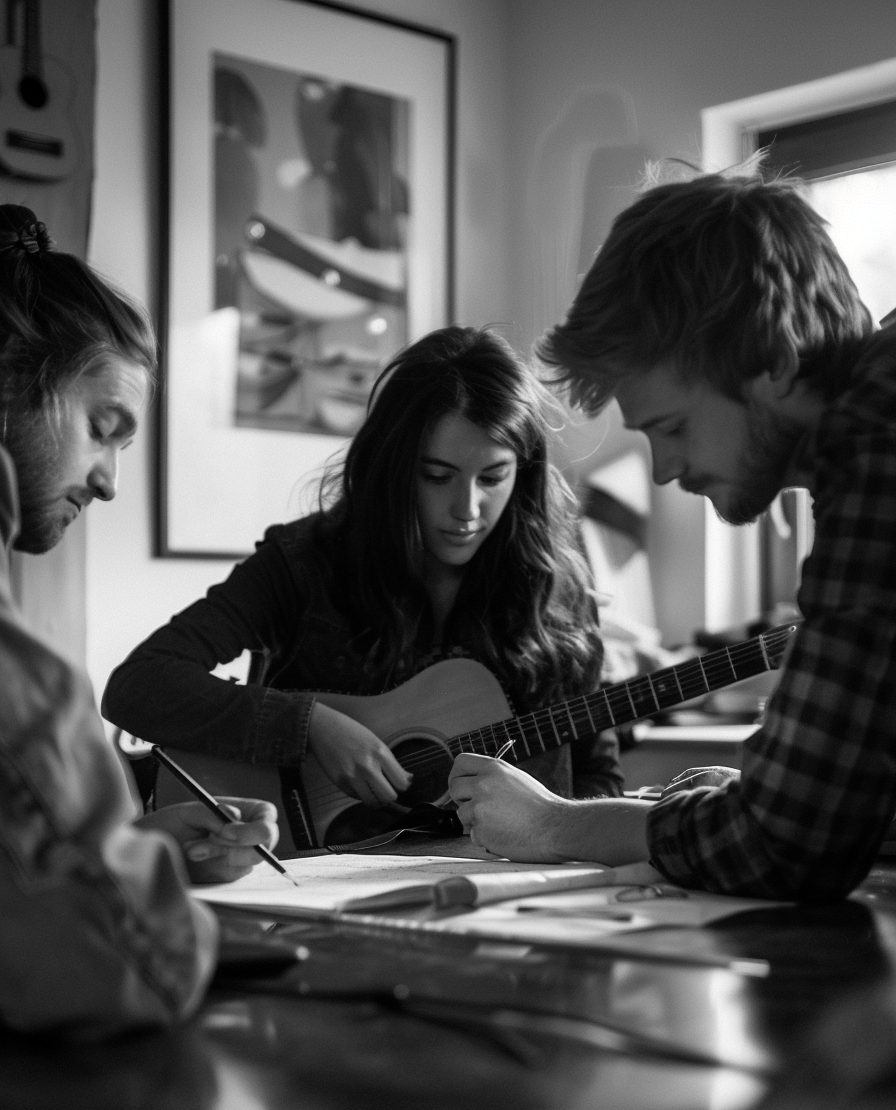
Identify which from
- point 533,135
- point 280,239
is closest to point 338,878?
point 280,239

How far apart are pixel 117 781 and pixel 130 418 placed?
944 mm

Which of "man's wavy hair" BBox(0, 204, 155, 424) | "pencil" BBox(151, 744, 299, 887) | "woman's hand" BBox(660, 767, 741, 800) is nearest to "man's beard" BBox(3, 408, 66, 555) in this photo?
"man's wavy hair" BBox(0, 204, 155, 424)

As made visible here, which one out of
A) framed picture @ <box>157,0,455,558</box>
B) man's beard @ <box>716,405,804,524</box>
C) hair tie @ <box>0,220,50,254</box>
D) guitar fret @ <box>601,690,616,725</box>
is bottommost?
guitar fret @ <box>601,690,616,725</box>

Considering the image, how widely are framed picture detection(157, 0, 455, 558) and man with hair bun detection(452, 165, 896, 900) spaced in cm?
177

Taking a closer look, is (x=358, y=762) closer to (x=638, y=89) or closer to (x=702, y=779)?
(x=702, y=779)

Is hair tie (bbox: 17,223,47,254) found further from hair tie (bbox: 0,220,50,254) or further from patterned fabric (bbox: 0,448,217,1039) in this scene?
patterned fabric (bbox: 0,448,217,1039)

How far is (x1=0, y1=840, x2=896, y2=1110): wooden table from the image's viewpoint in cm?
50

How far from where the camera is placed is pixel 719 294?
105 cm

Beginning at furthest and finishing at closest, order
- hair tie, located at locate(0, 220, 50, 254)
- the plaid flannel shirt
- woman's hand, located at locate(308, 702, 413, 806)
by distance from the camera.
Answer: woman's hand, located at locate(308, 702, 413, 806)
hair tie, located at locate(0, 220, 50, 254)
the plaid flannel shirt

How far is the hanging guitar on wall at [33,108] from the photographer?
2.66 metres

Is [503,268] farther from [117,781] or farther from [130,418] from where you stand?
[117,781]

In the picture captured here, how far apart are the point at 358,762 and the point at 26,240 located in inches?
29.3

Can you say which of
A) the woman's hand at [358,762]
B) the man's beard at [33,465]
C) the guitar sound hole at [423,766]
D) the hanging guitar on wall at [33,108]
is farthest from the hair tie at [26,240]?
the hanging guitar on wall at [33,108]

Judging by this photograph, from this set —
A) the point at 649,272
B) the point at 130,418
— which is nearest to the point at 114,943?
the point at 649,272
